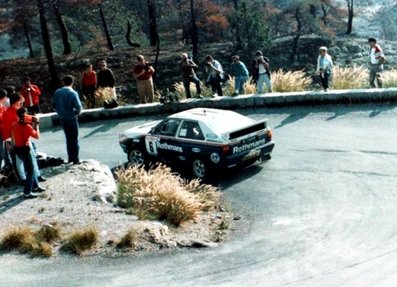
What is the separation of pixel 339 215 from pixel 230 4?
43272mm

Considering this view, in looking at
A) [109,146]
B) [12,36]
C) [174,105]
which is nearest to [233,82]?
[174,105]

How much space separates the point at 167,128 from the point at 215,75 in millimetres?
6400

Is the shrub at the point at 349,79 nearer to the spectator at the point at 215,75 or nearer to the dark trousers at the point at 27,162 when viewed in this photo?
the spectator at the point at 215,75

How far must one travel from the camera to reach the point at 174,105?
68.4ft

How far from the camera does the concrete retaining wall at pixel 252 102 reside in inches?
742

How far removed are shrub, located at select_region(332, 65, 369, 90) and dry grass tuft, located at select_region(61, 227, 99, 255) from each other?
12515 mm

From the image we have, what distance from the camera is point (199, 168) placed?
47.4 feet

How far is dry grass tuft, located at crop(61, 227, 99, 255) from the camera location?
996 cm

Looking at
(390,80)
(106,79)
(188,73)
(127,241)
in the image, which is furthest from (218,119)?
(106,79)

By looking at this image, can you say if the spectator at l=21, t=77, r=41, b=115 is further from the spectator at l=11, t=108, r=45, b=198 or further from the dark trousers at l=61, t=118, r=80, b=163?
the spectator at l=11, t=108, r=45, b=198

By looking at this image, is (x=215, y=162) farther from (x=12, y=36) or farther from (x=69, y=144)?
(x=12, y=36)

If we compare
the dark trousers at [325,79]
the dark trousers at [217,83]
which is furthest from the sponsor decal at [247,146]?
the dark trousers at [217,83]

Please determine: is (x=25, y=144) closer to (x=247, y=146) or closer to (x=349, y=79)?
(x=247, y=146)

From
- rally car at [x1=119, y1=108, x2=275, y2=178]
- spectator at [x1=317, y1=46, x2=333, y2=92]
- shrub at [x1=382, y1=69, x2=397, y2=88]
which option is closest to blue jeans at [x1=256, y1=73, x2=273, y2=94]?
spectator at [x1=317, y1=46, x2=333, y2=92]
